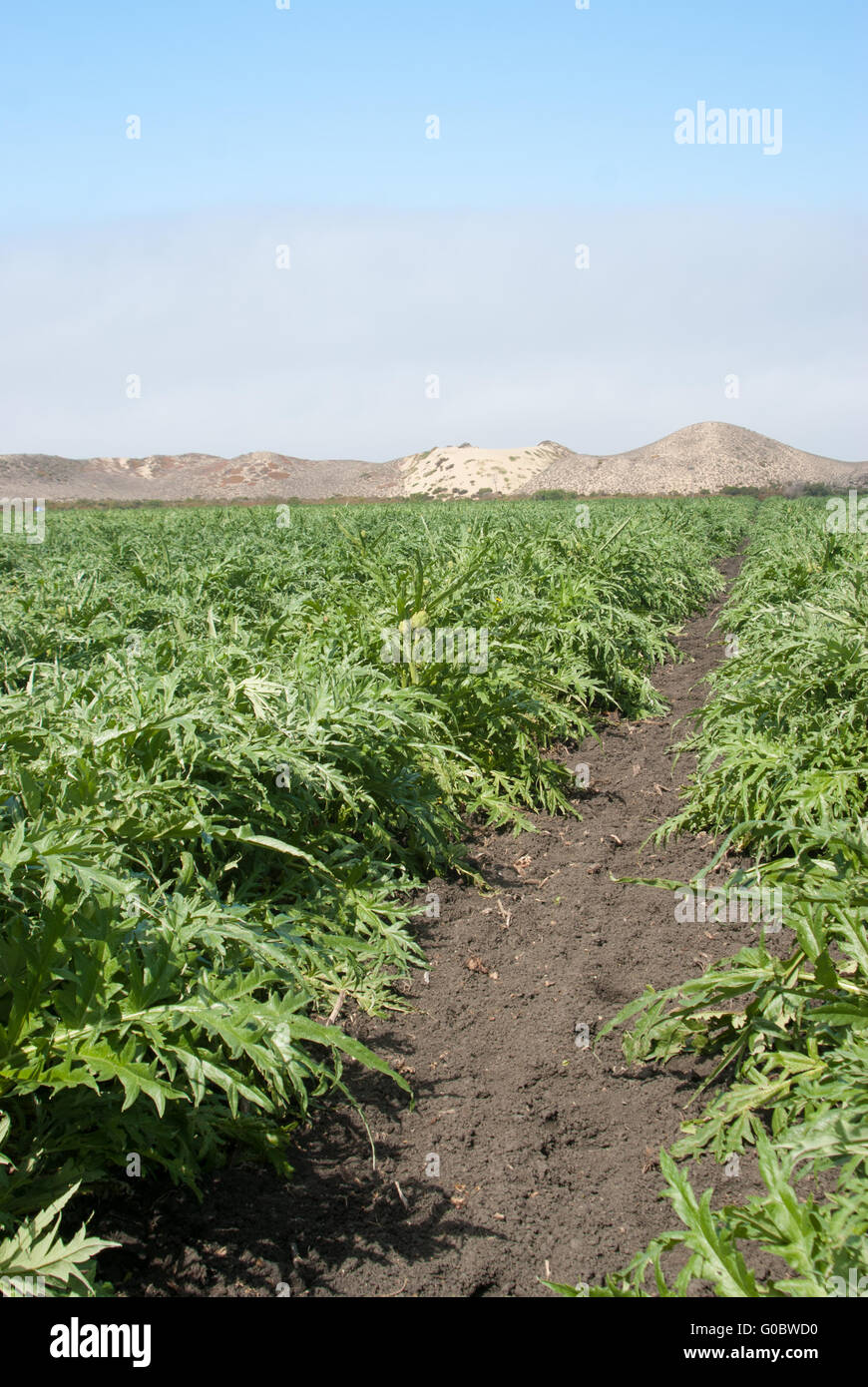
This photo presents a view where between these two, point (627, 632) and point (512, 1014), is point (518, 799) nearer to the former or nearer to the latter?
point (512, 1014)

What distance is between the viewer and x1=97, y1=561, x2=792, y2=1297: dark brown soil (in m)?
2.14

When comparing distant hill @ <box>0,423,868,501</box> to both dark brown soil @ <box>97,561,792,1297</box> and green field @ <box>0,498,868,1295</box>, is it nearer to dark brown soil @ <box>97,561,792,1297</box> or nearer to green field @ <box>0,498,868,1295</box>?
green field @ <box>0,498,868,1295</box>

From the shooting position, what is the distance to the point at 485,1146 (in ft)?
8.66

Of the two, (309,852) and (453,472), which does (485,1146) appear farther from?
(453,472)

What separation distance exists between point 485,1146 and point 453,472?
11241 cm

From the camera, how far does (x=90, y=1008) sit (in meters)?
1.91

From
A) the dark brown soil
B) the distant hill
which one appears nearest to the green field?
the dark brown soil

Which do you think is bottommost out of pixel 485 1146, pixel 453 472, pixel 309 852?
pixel 485 1146

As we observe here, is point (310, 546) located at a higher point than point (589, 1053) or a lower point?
higher

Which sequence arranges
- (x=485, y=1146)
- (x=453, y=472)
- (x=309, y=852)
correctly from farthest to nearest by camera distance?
(x=453, y=472)
(x=309, y=852)
(x=485, y=1146)

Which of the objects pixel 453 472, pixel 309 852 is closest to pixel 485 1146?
pixel 309 852

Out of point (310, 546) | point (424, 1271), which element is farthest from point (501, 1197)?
point (310, 546)

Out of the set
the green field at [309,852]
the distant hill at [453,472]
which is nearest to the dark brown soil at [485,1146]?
the green field at [309,852]
